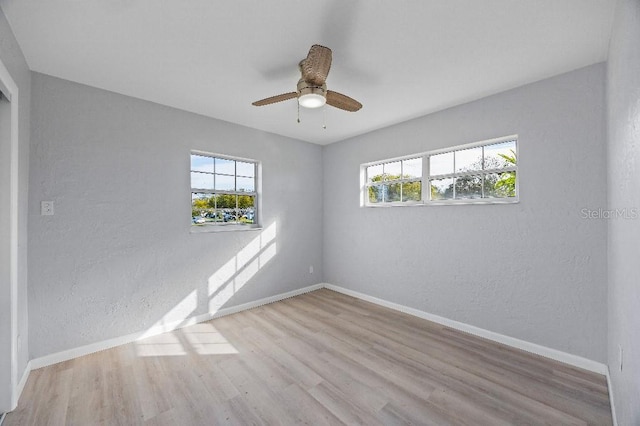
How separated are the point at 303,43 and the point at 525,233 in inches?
101

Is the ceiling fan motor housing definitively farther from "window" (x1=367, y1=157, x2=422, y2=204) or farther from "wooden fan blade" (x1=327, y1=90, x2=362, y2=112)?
"window" (x1=367, y1=157, x2=422, y2=204)

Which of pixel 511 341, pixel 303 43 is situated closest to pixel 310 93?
pixel 303 43

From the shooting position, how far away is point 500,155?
281 cm

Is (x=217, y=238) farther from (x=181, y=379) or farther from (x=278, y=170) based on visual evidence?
(x=181, y=379)

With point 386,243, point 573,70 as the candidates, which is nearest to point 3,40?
point 386,243

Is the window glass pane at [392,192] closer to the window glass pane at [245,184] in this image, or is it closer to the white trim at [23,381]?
the window glass pane at [245,184]

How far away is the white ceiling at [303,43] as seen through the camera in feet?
5.31

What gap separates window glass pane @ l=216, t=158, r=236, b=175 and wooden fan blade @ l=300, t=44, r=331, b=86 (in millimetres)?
2050

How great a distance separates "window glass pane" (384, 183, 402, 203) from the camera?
3.74 metres

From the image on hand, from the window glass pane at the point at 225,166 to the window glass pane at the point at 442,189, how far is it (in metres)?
2.61

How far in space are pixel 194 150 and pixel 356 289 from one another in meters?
2.97


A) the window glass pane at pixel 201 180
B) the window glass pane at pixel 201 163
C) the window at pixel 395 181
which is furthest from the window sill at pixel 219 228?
the window at pixel 395 181

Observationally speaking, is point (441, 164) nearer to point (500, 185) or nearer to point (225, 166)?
point (500, 185)

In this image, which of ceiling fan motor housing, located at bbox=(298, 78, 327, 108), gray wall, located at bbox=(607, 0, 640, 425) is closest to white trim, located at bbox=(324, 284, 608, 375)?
gray wall, located at bbox=(607, 0, 640, 425)
